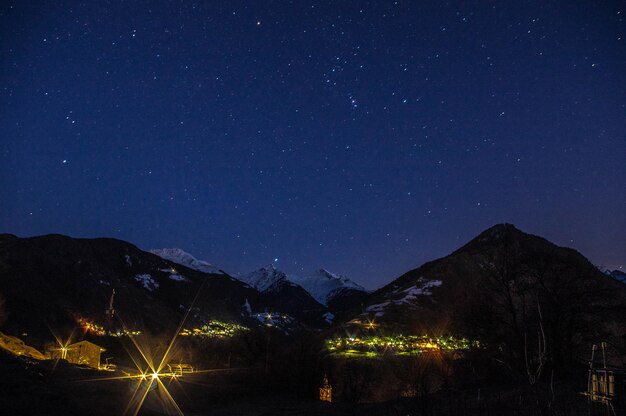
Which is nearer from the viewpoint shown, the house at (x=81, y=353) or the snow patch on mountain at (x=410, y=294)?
the house at (x=81, y=353)

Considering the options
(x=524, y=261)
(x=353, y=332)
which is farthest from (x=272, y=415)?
(x=353, y=332)

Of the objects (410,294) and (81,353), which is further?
(410,294)

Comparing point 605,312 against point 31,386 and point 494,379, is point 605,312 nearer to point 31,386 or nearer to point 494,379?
point 494,379

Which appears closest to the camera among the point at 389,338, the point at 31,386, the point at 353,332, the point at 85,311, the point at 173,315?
the point at 31,386

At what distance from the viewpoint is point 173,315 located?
167m

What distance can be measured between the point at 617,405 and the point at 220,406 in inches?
1287

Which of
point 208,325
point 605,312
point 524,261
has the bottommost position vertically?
point 208,325

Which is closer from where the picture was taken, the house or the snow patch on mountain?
the house

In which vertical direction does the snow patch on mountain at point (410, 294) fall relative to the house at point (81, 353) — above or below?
above

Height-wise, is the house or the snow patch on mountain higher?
the snow patch on mountain

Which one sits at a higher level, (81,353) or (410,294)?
(410,294)

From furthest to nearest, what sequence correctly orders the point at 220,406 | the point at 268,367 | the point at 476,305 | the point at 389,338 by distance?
the point at 389,338, the point at 268,367, the point at 220,406, the point at 476,305

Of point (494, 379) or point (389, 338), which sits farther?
point (389, 338)

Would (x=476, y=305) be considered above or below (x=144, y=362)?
above
